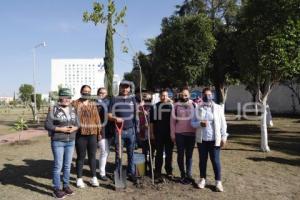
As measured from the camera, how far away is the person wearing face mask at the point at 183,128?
24.8ft

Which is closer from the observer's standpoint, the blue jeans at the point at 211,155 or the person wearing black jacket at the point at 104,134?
the blue jeans at the point at 211,155

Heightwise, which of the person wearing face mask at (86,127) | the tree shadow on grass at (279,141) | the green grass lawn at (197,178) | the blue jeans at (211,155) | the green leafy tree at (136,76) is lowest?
the green grass lawn at (197,178)

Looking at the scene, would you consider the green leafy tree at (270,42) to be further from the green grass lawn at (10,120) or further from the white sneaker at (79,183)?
the green grass lawn at (10,120)

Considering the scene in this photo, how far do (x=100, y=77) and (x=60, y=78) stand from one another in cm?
327

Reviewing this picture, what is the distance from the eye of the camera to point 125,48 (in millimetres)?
8328

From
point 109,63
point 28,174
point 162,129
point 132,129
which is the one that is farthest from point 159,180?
point 109,63

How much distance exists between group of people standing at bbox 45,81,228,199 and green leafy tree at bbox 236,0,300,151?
4.49m

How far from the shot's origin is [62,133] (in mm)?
6777

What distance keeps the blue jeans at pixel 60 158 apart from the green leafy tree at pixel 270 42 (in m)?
6.70

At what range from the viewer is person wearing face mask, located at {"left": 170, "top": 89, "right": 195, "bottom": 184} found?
298 inches

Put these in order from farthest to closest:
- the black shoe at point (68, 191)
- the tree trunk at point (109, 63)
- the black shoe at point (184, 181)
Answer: the tree trunk at point (109, 63) < the black shoe at point (184, 181) < the black shoe at point (68, 191)

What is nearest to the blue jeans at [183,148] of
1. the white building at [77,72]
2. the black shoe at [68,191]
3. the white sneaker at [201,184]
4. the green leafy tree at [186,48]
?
the white sneaker at [201,184]

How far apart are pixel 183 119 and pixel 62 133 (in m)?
2.29

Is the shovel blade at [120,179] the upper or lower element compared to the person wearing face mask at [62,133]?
lower
